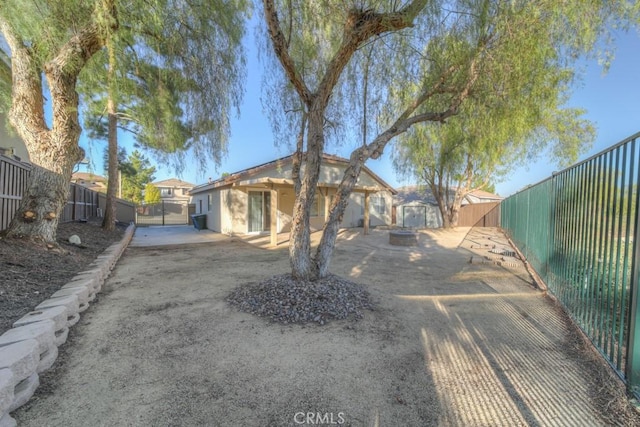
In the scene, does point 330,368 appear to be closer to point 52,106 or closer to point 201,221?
point 52,106

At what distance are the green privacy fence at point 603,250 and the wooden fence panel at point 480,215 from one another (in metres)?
14.2

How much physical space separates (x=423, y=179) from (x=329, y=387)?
55.2 feet

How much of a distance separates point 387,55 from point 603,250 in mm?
4281

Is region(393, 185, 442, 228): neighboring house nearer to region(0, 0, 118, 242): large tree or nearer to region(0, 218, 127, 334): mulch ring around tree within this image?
region(0, 0, 118, 242): large tree

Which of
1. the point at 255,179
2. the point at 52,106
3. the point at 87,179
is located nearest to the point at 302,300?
the point at 52,106

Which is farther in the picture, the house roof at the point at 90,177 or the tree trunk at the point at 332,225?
the house roof at the point at 90,177

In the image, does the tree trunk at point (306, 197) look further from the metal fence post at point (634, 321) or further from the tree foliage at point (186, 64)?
the metal fence post at point (634, 321)

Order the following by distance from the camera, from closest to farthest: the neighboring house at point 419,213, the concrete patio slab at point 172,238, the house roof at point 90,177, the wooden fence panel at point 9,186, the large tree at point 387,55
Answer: the large tree at point 387,55
the wooden fence panel at point 9,186
the concrete patio slab at point 172,238
the house roof at point 90,177
the neighboring house at point 419,213

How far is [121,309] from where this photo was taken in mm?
3738

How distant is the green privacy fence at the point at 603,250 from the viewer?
2.08 metres

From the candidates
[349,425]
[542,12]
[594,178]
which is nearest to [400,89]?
[542,12]

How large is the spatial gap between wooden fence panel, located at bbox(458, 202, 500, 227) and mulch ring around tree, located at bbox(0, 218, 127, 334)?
1876 cm

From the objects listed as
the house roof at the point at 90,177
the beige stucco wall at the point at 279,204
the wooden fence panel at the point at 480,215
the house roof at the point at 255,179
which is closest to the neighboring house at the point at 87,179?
the house roof at the point at 90,177

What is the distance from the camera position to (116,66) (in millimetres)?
4840
